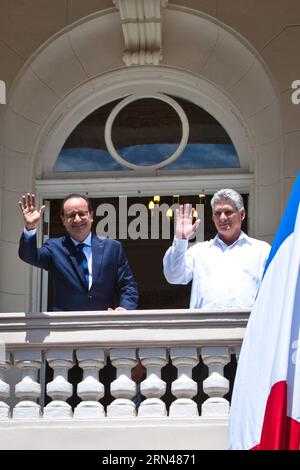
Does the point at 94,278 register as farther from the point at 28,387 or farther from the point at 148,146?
the point at 148,146

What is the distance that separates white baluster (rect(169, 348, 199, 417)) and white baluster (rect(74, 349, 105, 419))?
49cm

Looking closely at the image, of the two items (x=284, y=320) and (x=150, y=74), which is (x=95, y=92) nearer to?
(x=150, y=74)

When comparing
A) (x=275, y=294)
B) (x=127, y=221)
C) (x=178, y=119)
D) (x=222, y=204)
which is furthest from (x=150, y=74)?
(x=275, y=294)

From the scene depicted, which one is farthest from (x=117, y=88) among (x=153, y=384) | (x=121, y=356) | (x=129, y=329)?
(x=153, y=384)

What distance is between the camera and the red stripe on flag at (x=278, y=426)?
791cm

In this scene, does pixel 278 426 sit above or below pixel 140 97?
below

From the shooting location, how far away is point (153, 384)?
29.8 feet

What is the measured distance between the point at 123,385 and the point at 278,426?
1.46 m

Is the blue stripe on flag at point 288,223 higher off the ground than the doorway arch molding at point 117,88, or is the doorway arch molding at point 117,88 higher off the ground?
the doorway arch molding at point 117,88

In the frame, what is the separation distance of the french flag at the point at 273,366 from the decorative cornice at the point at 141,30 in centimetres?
435

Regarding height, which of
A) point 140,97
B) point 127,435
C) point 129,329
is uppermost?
point 140,97

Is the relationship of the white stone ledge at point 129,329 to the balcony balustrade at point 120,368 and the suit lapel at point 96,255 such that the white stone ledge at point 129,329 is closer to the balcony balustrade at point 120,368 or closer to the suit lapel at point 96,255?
the balcony balustrade at point 120,368

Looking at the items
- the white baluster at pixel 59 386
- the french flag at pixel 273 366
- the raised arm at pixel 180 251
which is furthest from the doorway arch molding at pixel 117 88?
the french flag at pixel 273 366

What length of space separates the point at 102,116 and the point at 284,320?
16.8 feet
